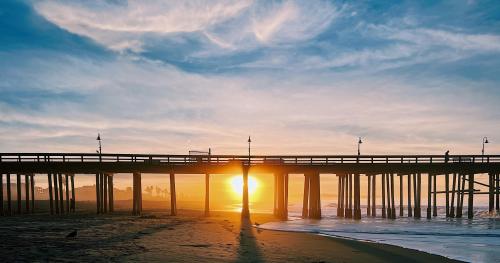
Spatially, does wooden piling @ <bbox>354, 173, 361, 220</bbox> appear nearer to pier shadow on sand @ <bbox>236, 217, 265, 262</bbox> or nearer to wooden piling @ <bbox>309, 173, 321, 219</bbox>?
wooden piling @ <bbox>309, 173, 321, 219</bbox>

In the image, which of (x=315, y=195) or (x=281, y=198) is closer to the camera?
(x=315, y=195)

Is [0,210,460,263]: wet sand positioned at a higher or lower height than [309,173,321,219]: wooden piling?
higher

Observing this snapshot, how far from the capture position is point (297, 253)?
16.9 meters

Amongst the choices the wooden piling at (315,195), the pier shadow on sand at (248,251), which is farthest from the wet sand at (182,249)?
the wooden piling at (315,195)

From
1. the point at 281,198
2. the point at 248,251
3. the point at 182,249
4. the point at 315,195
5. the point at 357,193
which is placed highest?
the point at 182,249

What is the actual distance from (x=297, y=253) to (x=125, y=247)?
5827 millimetres

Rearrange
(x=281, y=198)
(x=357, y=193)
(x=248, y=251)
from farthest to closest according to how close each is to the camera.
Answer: (x=281, y=198) → (x=357, y=193) → (x=248, y=251)

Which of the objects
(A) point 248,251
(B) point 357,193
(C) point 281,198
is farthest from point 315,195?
(A) point 248,251

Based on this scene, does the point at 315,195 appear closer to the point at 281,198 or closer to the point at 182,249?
the point at 281,198

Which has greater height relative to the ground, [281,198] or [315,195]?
[315,195]

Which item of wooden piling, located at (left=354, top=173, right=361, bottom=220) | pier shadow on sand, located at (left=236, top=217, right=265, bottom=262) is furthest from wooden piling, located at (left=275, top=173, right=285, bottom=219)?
pier shadow on sand, located at (left=236, top=217, right=265, bottom=262)

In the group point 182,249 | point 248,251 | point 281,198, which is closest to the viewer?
point 182,249

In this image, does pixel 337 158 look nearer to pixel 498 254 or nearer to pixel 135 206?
pixel 135 206

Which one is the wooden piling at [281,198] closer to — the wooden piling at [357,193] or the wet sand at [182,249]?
the wooden piling at [357,193]
